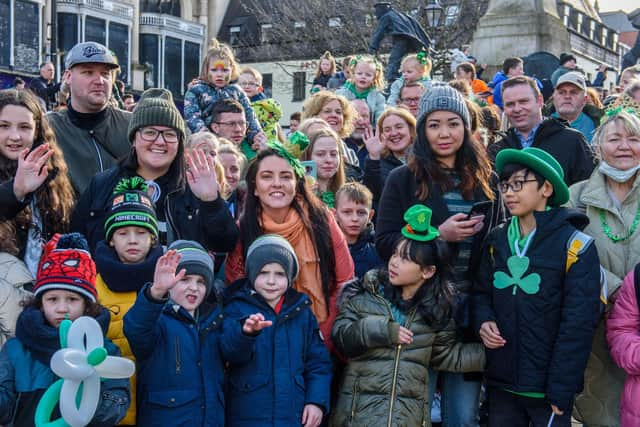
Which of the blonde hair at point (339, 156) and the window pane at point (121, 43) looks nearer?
the blonde hair at point (339, 156)

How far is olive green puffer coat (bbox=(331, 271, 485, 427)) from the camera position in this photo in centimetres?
401

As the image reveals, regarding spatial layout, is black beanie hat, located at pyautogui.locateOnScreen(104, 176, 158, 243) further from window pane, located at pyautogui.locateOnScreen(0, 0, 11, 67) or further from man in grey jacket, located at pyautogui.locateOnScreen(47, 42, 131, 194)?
window pane, located at pyautogui.locateOnScreen(0, 0, 11, 67)

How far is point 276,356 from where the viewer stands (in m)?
3.94

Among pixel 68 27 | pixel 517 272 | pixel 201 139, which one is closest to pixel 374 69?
pixel 201 139

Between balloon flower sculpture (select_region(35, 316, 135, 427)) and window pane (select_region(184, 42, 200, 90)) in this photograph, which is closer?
balloon flower sculpture (select_region(35, 316, 135, 427))

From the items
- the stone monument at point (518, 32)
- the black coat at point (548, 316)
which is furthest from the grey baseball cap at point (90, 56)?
the stone monument at point (518, 32)

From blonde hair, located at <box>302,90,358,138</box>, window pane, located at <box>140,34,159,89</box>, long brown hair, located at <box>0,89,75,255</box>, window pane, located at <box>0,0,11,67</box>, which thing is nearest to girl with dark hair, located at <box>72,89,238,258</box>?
long brown hair, located at <box>0,89,75,255</box>

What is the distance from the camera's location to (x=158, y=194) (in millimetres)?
4281

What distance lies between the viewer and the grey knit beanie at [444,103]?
4422 millimetres

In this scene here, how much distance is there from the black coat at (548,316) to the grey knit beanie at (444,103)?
0.77 metres

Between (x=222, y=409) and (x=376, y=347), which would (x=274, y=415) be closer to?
(x=222, y=409)

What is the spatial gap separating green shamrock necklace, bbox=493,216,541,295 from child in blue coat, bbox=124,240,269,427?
4.65ft

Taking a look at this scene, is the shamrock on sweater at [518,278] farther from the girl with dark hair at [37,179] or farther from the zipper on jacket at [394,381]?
the girl with dark hair at [37,179]

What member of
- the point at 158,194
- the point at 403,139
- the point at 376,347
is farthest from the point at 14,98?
the point at 403,139
